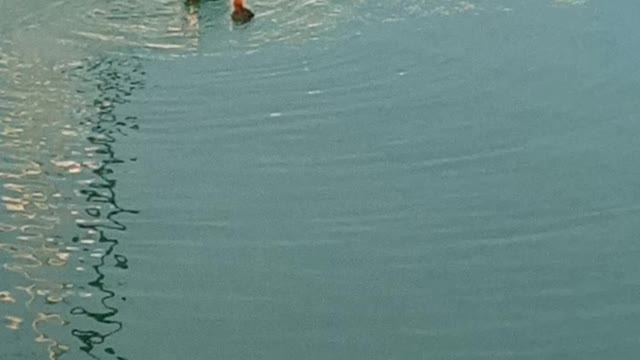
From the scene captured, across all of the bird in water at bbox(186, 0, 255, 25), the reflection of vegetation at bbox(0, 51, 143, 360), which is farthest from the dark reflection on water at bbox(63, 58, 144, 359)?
the bird in water at bbox(186, 0, 255, 25)

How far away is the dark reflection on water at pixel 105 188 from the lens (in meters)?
8.09

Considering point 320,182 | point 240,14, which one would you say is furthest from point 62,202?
point 240,14

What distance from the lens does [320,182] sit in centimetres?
995

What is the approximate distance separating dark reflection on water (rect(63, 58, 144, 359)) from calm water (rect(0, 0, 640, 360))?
2 centimetres

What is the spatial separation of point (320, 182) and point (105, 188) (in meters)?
1.61

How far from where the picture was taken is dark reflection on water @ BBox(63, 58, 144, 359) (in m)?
8.09

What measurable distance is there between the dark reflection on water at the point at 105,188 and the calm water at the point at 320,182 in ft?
0.07

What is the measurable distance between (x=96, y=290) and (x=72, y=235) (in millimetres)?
897

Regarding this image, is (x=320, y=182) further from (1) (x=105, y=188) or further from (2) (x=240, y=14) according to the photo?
(2) (x=240, y=14)

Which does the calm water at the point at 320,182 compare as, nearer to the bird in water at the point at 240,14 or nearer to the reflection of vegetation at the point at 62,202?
the reflection of vegetation at the point at 62,202

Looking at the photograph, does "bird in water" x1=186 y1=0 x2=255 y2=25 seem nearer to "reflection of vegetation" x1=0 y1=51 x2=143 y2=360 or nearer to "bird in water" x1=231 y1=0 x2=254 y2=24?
"bird in water" x1=231 y1=0 x2=254 y2=24

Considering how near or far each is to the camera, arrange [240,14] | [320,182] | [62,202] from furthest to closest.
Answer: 1. [240,14]
2. [320,182]
3. [62,202]

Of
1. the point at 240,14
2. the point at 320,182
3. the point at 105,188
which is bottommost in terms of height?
the point at 240,14

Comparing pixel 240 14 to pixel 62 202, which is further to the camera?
pixel 240 14
